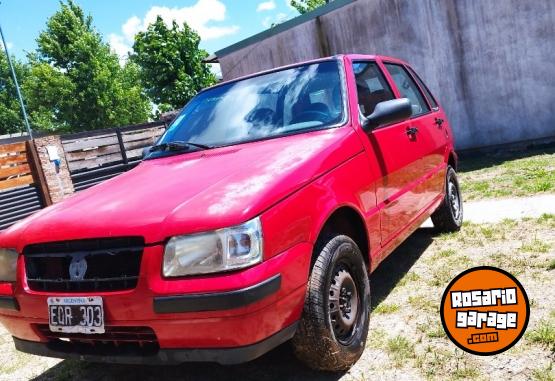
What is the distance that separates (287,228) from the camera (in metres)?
2.20

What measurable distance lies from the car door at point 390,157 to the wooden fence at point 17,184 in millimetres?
7746

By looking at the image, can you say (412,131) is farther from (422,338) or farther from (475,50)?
(475,50)

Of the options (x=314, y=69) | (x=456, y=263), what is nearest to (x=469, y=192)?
(x=456, y=263)

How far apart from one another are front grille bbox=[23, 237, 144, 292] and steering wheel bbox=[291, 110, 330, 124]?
4.71 ft

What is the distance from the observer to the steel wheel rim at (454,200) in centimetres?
484

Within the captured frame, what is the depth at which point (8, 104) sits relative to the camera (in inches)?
2013

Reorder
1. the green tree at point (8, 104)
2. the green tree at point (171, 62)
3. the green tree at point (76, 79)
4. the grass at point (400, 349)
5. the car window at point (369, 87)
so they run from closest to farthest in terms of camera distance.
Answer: the grass at point (400, 349) → the car window at point (369, 87) → the green tree at point (171, 62) → the green tree at point (76, 79) → the green tree at point (8, 104)

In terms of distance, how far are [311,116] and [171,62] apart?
74.7 feet

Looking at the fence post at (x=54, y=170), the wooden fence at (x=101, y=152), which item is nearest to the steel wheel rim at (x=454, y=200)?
the fence post at (x=54, y=170)

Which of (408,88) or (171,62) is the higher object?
(171,62)

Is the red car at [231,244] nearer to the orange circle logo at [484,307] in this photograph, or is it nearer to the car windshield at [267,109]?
the car windshield at [267,109]

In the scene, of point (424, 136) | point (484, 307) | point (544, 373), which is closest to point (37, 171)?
point (424, 136)

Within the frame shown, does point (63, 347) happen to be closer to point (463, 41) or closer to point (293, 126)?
point (293, 126)

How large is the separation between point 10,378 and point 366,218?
261 cm
